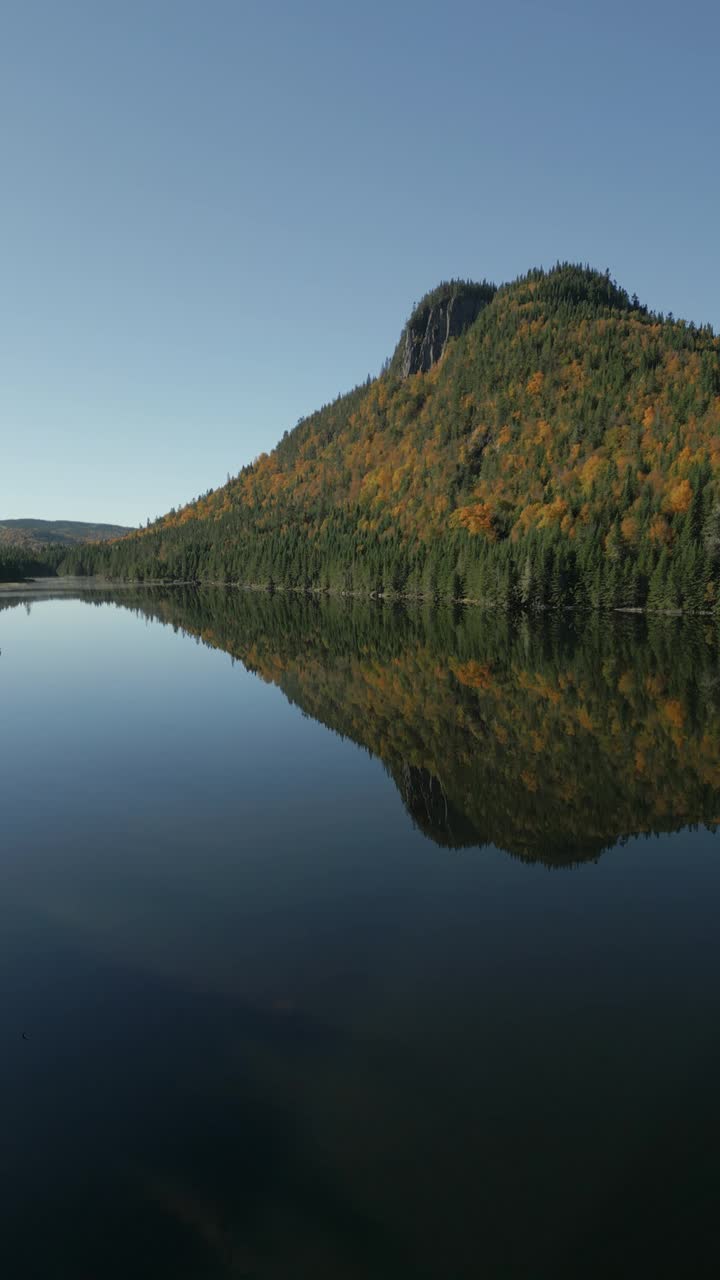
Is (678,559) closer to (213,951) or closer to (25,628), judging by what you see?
(25,628)

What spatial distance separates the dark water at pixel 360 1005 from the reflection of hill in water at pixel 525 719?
30cm

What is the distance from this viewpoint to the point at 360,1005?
15734mm

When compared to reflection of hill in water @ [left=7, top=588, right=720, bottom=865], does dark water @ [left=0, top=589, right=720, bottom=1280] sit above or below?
below

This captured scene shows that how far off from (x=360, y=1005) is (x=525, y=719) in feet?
96.6

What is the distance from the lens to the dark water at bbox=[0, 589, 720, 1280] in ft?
34.2

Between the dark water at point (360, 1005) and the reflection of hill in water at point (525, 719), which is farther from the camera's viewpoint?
the reflection of hill in water at point (525, 719)

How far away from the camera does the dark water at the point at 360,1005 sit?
1044 centimetres

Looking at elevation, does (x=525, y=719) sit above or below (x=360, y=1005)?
Answer: above

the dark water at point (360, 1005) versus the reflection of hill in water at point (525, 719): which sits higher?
the reflection of hill in water at point (525, 719)

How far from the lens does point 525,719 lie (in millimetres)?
43375

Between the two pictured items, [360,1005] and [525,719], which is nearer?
[360,1005]

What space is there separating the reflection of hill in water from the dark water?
0.30 m

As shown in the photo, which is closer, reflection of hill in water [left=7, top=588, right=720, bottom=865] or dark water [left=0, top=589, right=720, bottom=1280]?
dark water [left=0, top=589, right=720, bottom=1280]

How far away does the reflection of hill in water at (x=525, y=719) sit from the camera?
92.0ft
